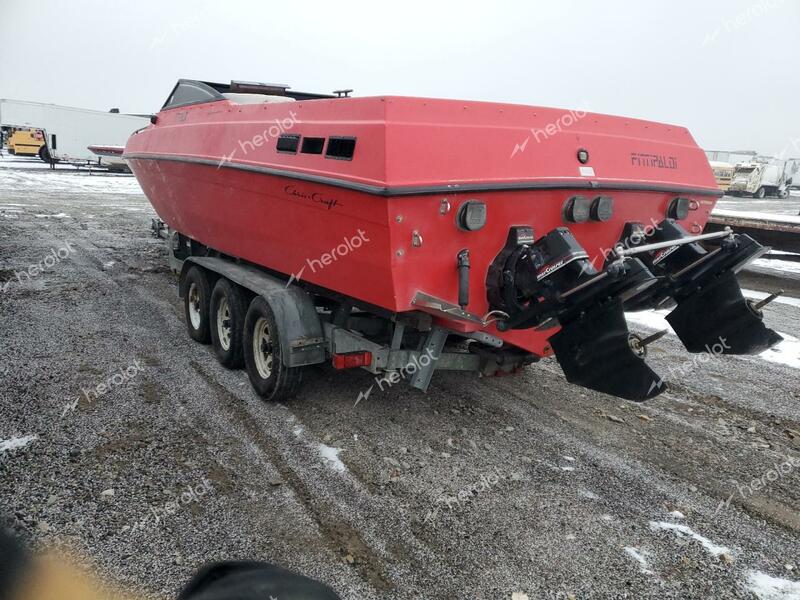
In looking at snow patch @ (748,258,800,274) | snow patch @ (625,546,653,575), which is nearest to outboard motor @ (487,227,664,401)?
snow patch @ (625,546,653,575)

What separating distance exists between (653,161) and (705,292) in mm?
965

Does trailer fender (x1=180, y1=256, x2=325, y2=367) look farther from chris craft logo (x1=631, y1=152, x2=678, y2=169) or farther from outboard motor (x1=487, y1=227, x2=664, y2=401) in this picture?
chris craft logo (x1=631, y1=152, x2=678, y2=169)

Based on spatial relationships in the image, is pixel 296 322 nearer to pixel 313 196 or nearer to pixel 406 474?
pixel 313 196

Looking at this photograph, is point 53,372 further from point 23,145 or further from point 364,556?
point 23,145

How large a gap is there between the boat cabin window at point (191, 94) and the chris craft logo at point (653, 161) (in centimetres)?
350

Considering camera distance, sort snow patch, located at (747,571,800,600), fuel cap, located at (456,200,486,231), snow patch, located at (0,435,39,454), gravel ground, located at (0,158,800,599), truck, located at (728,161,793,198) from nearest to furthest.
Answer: snow patch, located at (747,571,800,600) < gravel ground, located at (0,158,800,599) < fuel cap, located at (456,200,486,231) < snow patch, located at (0,435,39,454) < truck, located at (728,161,793,198)

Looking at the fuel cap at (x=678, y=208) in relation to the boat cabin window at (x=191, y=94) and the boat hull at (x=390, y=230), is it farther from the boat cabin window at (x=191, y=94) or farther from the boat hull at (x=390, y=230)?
the boat cabin window at (x=191, y=94)

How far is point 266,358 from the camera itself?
14.7 ft

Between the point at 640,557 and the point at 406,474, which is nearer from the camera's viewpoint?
the point at 640,557

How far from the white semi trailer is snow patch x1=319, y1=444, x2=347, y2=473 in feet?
97.0

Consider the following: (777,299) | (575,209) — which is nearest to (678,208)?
(575,209)

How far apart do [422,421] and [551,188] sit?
181 cm

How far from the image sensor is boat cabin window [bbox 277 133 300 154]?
149 inches

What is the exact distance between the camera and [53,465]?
130 inches
